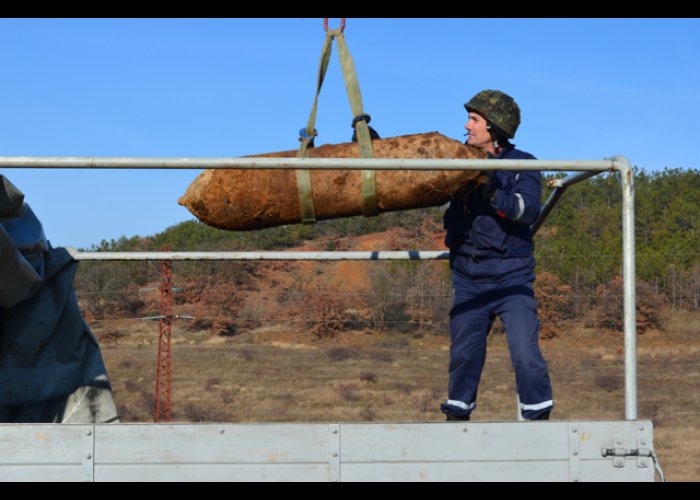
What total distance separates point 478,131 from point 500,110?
0.14 metres

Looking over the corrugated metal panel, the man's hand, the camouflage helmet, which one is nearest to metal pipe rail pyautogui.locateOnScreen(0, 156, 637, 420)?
the corrugated metal panel

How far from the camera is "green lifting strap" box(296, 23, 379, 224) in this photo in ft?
12.5

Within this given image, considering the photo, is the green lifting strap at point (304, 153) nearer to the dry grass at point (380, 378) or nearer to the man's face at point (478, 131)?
the man's face at point (478, 131)

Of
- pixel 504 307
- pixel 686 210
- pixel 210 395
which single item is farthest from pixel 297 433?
pixel 686 210

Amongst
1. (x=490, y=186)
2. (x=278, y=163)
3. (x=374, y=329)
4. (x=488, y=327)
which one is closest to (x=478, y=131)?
(x=490, y=186)

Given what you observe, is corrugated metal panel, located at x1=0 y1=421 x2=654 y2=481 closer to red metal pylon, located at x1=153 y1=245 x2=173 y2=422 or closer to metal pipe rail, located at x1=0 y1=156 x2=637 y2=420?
metal pipe rail, located at x1=0 y1=156 x2=637 y2=420

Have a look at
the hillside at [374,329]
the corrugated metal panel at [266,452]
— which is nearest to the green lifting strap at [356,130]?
the corrugated metal panel at [266,452]

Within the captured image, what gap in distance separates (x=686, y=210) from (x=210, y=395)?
24396 mm

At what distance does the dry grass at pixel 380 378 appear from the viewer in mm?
23219

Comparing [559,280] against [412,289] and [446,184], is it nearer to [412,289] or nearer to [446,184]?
[412,289]

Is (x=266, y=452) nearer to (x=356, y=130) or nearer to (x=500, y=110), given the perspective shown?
(x=356, y=130)

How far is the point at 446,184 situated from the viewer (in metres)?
3.94

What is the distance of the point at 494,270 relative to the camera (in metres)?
4.45

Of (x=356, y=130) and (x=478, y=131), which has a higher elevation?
(x=478, y=131)
